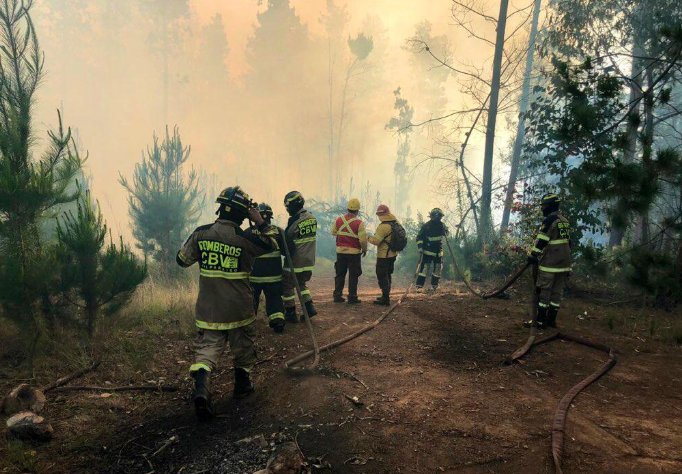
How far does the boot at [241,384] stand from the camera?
12.8ft

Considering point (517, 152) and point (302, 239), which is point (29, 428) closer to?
point (302, 239)

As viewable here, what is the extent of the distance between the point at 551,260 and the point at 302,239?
4.10 meters

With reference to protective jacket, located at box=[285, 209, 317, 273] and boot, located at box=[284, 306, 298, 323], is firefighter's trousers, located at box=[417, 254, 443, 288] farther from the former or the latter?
boot, located at box=[284, 306, 298, 323]

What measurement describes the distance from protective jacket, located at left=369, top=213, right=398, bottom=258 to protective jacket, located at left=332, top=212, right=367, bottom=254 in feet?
1.44

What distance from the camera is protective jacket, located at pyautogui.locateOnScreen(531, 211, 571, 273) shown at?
6.05m

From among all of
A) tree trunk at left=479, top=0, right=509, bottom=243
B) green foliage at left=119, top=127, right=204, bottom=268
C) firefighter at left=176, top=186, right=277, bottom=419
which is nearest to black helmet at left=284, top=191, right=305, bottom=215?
firefighter at left=176, top=186, right=277, bottom=419

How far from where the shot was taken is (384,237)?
7.81m

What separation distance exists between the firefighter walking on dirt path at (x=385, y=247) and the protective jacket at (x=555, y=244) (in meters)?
2.64

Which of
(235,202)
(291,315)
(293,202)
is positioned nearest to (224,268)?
(235,202)

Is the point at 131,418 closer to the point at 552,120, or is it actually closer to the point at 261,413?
the point at 261,413

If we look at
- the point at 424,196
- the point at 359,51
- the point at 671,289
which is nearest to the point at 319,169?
the point at 424,196

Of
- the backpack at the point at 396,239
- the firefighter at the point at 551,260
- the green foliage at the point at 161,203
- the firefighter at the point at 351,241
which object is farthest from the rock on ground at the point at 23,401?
the green foliage at the point at 161,203

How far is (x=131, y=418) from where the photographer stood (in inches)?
143

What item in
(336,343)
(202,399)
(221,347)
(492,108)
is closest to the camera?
(202,399)
